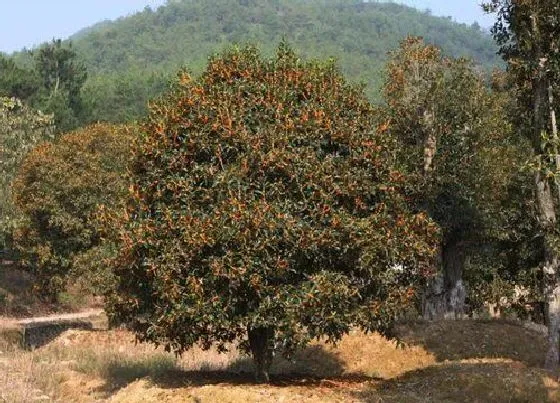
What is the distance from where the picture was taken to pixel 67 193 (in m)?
36.4

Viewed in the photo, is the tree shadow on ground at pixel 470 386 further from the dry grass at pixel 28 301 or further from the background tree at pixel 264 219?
the dry grass at pixel 28 301

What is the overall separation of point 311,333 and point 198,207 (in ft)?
12.5

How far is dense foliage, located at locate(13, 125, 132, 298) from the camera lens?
36156 millimetres

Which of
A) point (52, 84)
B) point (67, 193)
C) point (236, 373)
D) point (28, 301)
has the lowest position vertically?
point (28, 301)

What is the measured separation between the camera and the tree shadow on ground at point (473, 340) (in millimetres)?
24750

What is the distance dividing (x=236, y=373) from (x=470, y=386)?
7.05 m

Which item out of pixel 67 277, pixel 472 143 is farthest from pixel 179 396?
pixel 67 277

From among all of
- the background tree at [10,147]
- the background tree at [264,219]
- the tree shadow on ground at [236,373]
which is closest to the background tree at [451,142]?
the tree shadow on ground at [236,373]

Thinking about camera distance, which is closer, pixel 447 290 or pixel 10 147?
pixel 447 290

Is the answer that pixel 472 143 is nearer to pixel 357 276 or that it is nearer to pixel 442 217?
pixel 442 217

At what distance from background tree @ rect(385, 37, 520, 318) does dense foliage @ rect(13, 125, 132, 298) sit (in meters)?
14.9

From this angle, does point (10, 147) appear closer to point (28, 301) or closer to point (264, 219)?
point (28, 301)

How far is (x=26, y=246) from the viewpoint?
39531 mm

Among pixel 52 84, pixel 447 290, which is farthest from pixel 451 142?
pixel 52 84
